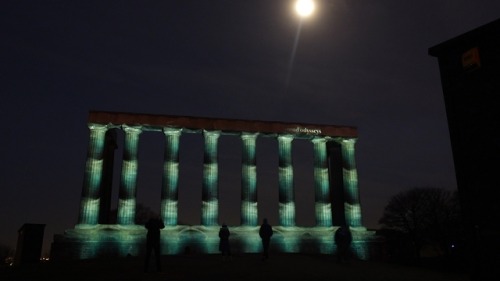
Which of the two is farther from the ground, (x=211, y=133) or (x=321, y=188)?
(x=211, y=133)

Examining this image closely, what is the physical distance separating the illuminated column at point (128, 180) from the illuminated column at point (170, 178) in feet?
10.6

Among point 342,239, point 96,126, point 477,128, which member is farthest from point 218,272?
point 96,126

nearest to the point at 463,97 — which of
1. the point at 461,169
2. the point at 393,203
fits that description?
the point at 461,169

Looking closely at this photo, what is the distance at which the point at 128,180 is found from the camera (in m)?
48.8

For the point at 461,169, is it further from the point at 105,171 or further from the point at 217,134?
the point at 105,171

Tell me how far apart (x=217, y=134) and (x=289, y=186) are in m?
10.6

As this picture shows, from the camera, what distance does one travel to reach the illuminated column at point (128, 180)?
157 ft

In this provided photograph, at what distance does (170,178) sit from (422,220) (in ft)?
152

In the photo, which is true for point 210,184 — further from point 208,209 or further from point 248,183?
point 248,183

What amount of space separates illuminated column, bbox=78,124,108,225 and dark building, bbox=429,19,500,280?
38342 mm

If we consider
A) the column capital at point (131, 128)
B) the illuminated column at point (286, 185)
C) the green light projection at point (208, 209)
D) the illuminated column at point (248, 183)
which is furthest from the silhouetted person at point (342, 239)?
the column capital at point (131, 128)

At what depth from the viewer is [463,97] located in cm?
1881

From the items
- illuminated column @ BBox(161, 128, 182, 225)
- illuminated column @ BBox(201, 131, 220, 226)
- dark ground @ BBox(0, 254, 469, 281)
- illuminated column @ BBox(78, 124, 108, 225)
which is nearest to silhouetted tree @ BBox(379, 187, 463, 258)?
illuminated column @ BBox(201, 131, 220, 226)

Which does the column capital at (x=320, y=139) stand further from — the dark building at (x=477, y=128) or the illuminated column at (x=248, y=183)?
the dark building at (x=477, y=128)
